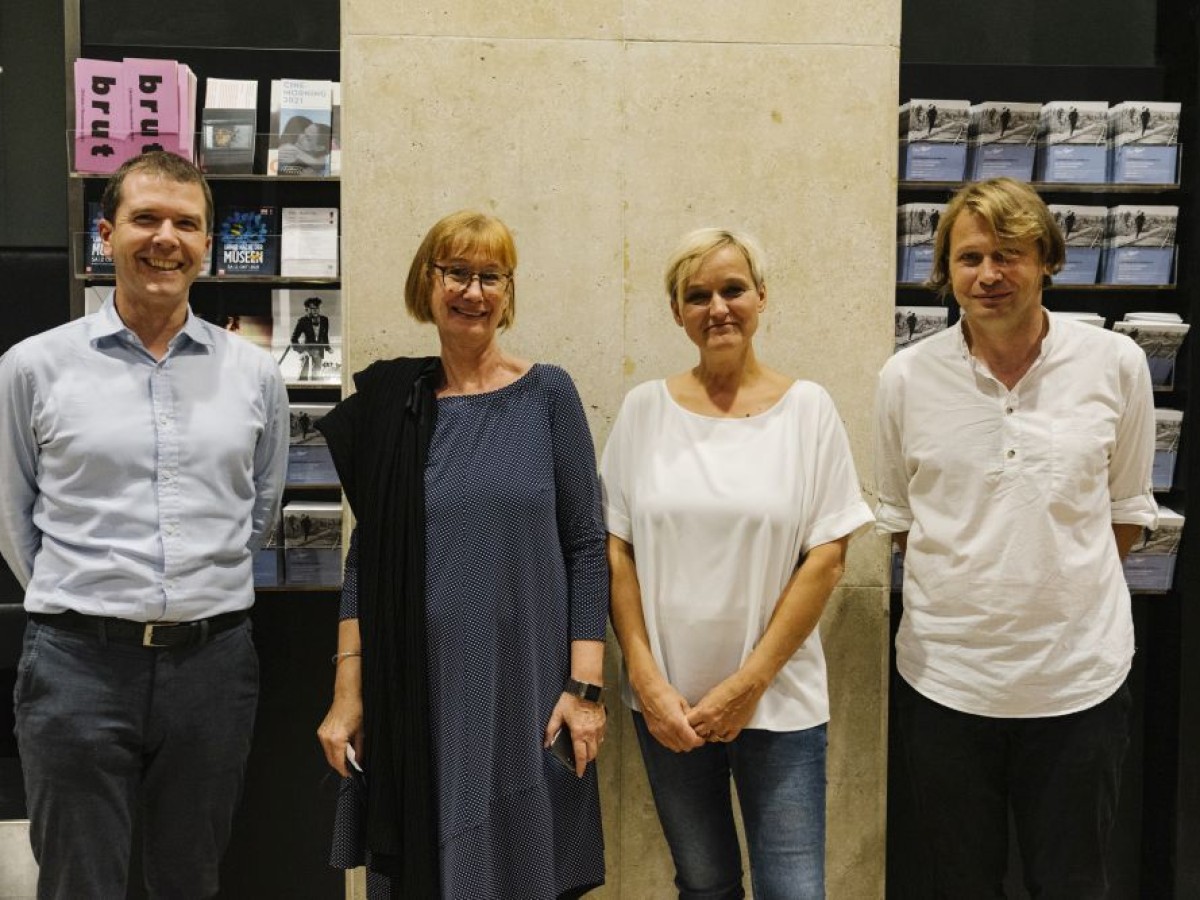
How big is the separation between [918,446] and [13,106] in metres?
3.18

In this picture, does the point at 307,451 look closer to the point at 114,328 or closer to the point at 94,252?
the point at 94,252

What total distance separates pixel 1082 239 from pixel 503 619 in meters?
2.38

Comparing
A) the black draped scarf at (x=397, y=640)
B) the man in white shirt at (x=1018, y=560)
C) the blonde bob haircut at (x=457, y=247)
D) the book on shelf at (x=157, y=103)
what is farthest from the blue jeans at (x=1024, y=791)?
the book on shelf at (x=157, y=103)

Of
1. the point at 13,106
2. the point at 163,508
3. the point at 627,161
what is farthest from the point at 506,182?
the point at 13,106

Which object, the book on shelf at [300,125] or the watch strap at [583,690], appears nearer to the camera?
the watch strap at [583,690]

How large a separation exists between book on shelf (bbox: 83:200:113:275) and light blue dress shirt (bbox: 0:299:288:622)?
1194 mm

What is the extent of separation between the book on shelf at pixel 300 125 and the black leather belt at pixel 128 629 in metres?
1.70

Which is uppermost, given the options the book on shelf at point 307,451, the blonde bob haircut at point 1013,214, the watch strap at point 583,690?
the blonde bob haircut at point 1013,214

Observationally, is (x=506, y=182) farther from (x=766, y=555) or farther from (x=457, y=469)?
(x=766, y=555)

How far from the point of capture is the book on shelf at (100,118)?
3359mm

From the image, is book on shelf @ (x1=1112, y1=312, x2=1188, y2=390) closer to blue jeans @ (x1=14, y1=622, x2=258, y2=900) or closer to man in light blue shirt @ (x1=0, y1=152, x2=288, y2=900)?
man in light blue shirt @ (x1=0, y1=152, x2=288, y2=900)

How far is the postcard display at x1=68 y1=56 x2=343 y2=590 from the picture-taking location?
3.38m

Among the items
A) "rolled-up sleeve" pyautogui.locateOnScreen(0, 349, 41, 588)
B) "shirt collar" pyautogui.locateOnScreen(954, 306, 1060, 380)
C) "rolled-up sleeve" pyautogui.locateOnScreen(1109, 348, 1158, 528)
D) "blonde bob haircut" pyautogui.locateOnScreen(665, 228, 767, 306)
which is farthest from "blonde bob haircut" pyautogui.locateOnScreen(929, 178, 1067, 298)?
"rolled-up sleeve" pyautogui.locateOnScreen(0, 349, 41, 588)

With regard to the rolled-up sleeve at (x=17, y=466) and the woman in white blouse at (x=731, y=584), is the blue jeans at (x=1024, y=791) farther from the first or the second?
the rolled-up sleeve at (x=17, y=466)
